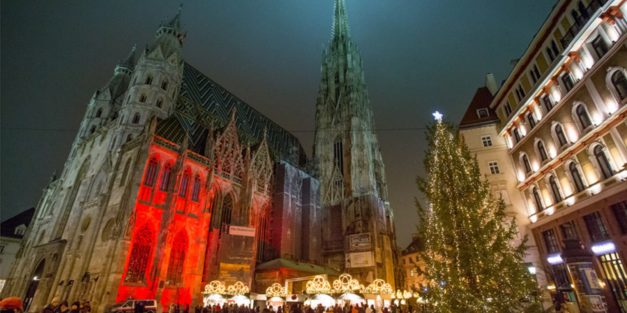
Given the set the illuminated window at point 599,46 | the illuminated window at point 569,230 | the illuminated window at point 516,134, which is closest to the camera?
the illuminated window at point 599,46

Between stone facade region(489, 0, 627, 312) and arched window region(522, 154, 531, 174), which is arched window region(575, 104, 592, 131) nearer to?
stone facade region(489, 0, 627, 312)

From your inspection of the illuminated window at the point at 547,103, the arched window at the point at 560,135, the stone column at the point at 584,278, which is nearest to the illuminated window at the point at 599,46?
the illuminated window at the point at 547,103

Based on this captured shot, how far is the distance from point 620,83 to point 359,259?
86.5 feet

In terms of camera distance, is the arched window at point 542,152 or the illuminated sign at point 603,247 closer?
the illuminated sign at point 603,247

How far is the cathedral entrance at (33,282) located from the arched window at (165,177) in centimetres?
1226

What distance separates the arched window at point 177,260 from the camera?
74.1 feet

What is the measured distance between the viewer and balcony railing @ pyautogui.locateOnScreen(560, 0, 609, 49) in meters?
15.5

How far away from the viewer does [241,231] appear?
26.5m

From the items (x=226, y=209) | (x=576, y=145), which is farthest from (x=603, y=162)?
(x=226, y=209)

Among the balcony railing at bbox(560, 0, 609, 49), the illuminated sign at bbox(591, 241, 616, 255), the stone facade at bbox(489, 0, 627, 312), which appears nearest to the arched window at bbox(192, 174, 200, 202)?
the stone facade at bbox(489, 0, 627, 312)

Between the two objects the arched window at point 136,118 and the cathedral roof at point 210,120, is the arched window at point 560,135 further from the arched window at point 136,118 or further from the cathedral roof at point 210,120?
the arched window at point 136,118

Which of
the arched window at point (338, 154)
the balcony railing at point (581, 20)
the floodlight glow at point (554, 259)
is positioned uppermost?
the arched window at point (338, 154)

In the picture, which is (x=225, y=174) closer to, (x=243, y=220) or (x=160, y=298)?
(x=243, y=220)

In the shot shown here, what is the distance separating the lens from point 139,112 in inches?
1109
